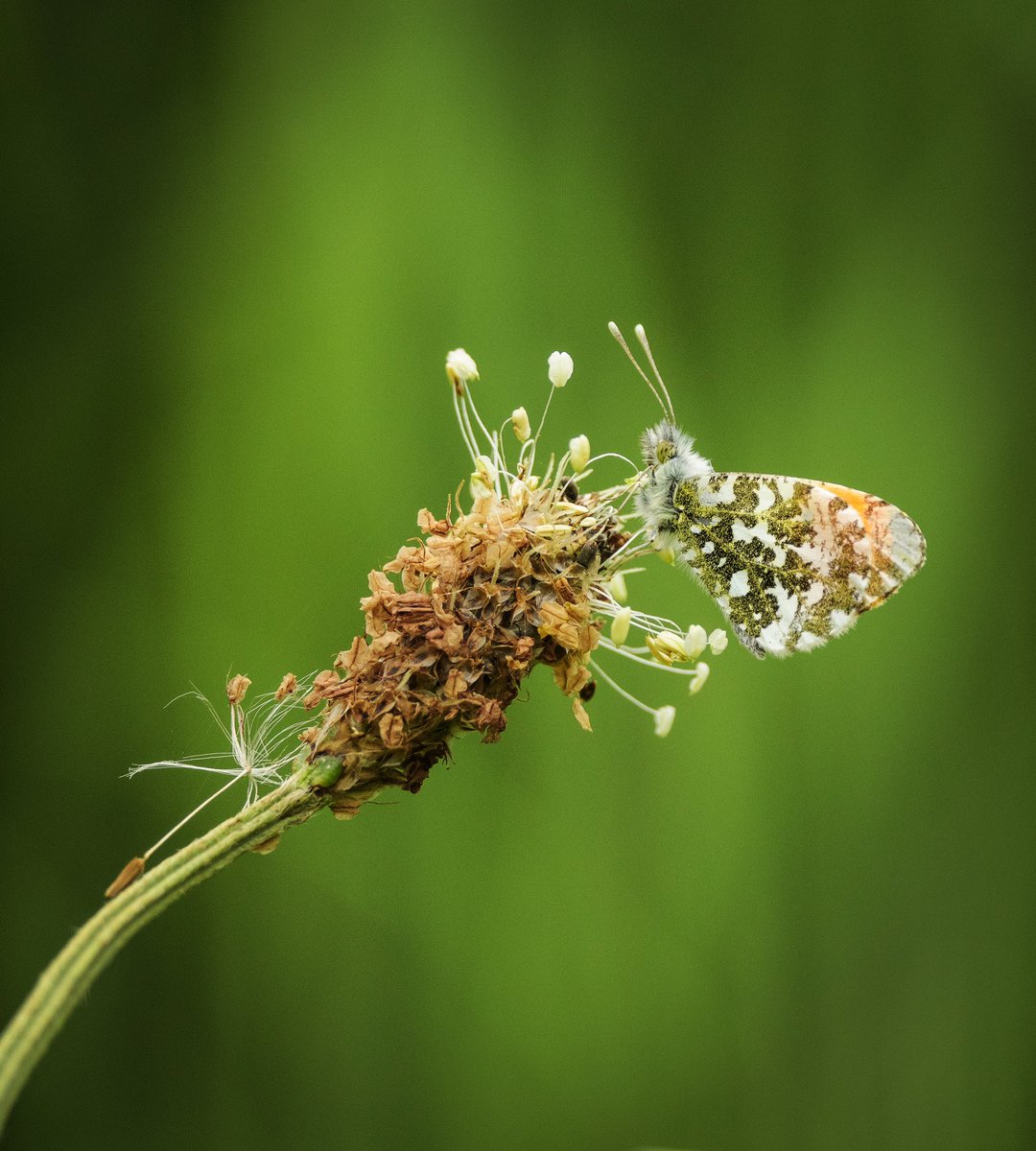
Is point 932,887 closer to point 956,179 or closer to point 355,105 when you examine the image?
point 956,179

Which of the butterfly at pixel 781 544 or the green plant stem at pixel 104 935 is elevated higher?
the butterfly at pixel 781 544

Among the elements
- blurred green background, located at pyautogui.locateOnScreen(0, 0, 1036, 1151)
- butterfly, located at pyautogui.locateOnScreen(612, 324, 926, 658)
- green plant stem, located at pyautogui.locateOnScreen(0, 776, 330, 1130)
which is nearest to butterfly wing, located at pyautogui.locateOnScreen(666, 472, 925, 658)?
butterfly, located at pyautogui.locateOnScreen(612, 324, 926, 658)

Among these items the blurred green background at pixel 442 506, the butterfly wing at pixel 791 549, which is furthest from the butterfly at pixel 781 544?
the blurred green background at pixel 442 506

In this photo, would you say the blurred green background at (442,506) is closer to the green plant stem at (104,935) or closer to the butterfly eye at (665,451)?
the butterfly eye at (665,451)

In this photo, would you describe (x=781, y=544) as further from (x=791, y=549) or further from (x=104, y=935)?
(x=104, y=935)

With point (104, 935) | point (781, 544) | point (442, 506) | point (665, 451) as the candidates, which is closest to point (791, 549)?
point (781, 544)

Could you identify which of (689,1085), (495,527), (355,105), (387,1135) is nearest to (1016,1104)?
(689,1085)
